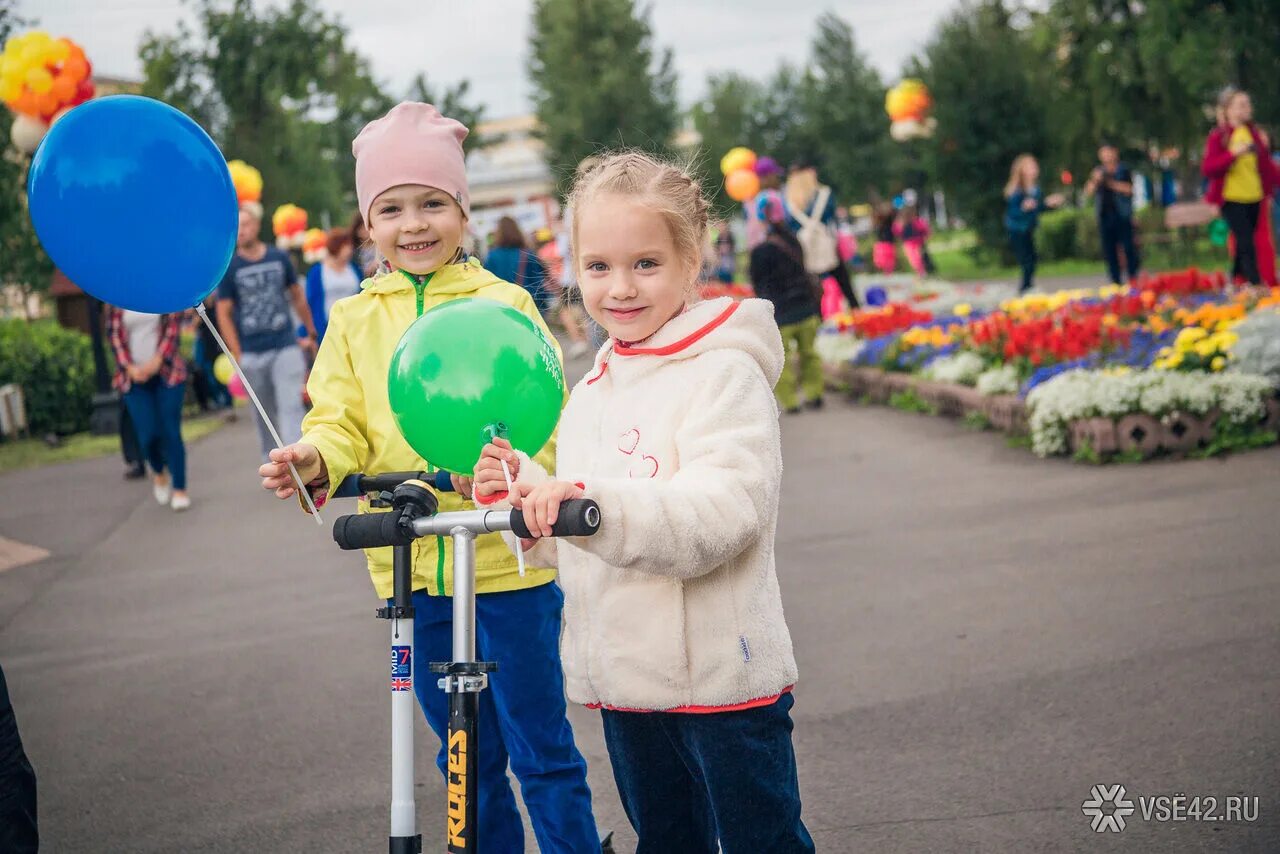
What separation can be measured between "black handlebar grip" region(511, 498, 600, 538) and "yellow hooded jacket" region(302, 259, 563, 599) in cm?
94

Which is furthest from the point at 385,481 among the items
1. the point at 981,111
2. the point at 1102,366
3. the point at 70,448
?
the point at 981,111

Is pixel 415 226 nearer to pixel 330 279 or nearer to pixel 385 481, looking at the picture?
pixel 385 481

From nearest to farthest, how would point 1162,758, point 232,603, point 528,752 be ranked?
point 528,752 → point 1162,758 → point 232,603

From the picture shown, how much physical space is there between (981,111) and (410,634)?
91.0ft

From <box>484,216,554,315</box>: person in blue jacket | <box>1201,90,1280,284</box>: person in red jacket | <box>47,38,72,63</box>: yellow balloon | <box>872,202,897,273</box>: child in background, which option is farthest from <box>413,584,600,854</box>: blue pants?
<box>872,202,897,273</box>: child in background

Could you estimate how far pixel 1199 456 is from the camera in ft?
26.8

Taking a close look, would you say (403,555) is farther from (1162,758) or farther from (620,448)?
(1162,758)

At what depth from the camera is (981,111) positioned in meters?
28.5

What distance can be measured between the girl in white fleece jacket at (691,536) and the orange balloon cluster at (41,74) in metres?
11.0

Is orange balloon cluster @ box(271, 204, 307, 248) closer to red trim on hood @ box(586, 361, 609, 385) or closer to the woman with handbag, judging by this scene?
the woman with handbag

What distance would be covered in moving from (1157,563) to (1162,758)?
222 cm

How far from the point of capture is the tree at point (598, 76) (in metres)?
60.6

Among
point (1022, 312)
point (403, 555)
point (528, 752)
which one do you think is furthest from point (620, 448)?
point (1022, 312)

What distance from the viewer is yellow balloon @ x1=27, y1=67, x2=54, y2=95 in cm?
1213
